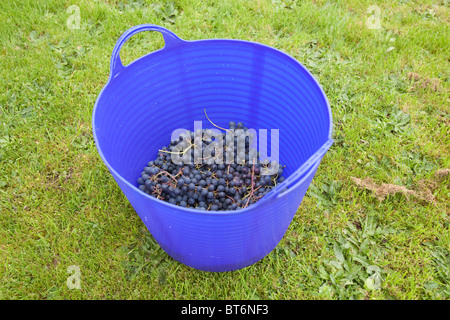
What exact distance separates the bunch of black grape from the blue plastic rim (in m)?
0.13

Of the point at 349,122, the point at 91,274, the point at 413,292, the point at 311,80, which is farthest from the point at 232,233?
the point at 349,122

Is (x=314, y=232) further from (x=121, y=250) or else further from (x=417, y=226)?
(x=121, y=250)

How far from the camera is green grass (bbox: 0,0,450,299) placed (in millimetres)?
1741

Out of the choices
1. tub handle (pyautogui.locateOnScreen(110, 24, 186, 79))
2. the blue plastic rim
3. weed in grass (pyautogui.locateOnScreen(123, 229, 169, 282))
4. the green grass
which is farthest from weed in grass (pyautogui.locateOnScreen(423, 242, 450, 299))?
tub handle (pyautogui.locateOnScreen(110, 24, 186, 79))

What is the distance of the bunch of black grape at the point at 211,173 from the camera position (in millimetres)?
1710

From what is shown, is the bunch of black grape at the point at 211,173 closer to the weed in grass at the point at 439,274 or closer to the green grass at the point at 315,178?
the green grass at the point at 315,178

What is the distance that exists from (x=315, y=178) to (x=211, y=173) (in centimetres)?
62

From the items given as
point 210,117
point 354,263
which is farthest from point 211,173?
point 354,263

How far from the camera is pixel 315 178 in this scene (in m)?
2.06

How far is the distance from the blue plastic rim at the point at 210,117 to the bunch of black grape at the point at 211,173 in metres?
0.13

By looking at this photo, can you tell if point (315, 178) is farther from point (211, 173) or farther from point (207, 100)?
point (207, 100)

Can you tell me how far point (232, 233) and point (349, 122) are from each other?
1307 mm

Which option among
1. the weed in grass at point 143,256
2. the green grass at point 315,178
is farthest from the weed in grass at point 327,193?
the weed in grass at point 143,256

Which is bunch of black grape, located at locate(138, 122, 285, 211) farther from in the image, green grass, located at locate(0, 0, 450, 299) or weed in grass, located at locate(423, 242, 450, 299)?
weed in grass, located at locate(423, 242, 450, 299)
